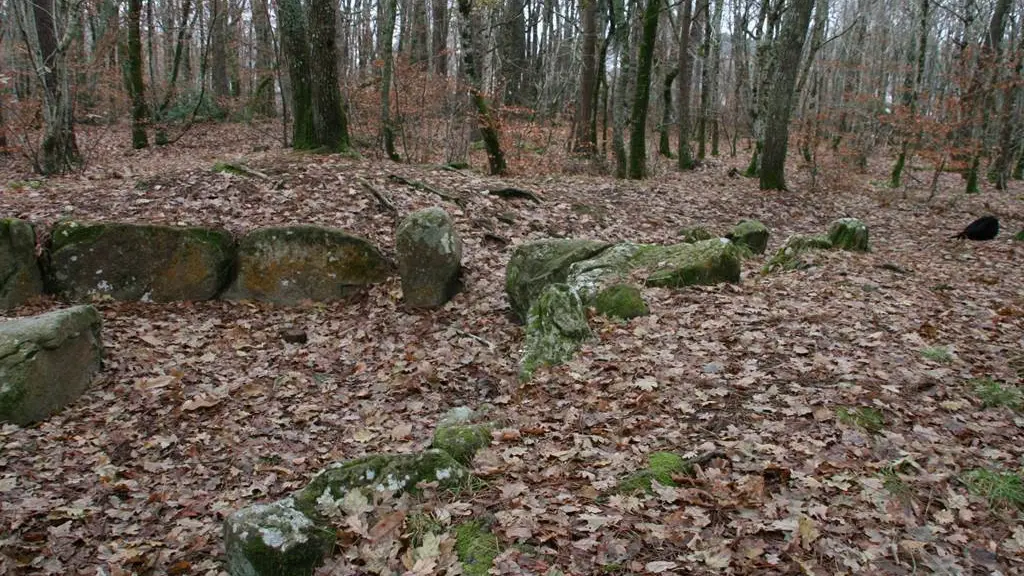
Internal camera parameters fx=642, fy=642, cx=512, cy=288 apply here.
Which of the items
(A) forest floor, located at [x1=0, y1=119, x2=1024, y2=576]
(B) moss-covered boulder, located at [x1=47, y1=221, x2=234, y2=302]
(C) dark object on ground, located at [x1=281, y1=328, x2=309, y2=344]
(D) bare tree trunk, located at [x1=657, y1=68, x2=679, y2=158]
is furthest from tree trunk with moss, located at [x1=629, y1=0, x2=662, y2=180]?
(C) dark object on ground, located at [x1=281, y1=328, x2=309, y2=344]

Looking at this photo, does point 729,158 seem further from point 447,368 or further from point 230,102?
point 447,368

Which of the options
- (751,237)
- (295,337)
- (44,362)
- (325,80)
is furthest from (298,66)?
(751,237)

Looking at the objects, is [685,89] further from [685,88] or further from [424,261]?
[424,261]

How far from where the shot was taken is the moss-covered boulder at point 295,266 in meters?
8.73

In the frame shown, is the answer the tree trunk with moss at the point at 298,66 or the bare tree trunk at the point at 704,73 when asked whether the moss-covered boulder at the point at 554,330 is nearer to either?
the tree trunk with moss at the point at 298,66

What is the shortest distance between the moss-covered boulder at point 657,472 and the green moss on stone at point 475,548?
36.9 inches

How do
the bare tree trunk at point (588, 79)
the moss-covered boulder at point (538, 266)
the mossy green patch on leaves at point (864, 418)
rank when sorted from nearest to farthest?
the mossy green patch on leaves at point (864, 418), the moss-covered boulder at point (538, 266), the bare tree trunk at point (588, 79)

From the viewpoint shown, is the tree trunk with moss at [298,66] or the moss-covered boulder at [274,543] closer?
the moss-covered boulder at [274,543]

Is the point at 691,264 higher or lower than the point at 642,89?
lower

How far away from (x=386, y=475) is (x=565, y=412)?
5.56 ft

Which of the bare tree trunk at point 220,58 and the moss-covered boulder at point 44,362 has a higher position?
the bare tree trunk at point 220,58

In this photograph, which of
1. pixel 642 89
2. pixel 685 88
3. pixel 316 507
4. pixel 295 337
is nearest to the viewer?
pixel 316 507

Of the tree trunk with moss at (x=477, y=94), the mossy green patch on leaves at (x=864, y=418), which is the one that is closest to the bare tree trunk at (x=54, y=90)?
the tree trunk with moss at (x=477, y=94)

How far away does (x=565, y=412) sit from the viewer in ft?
17.9
